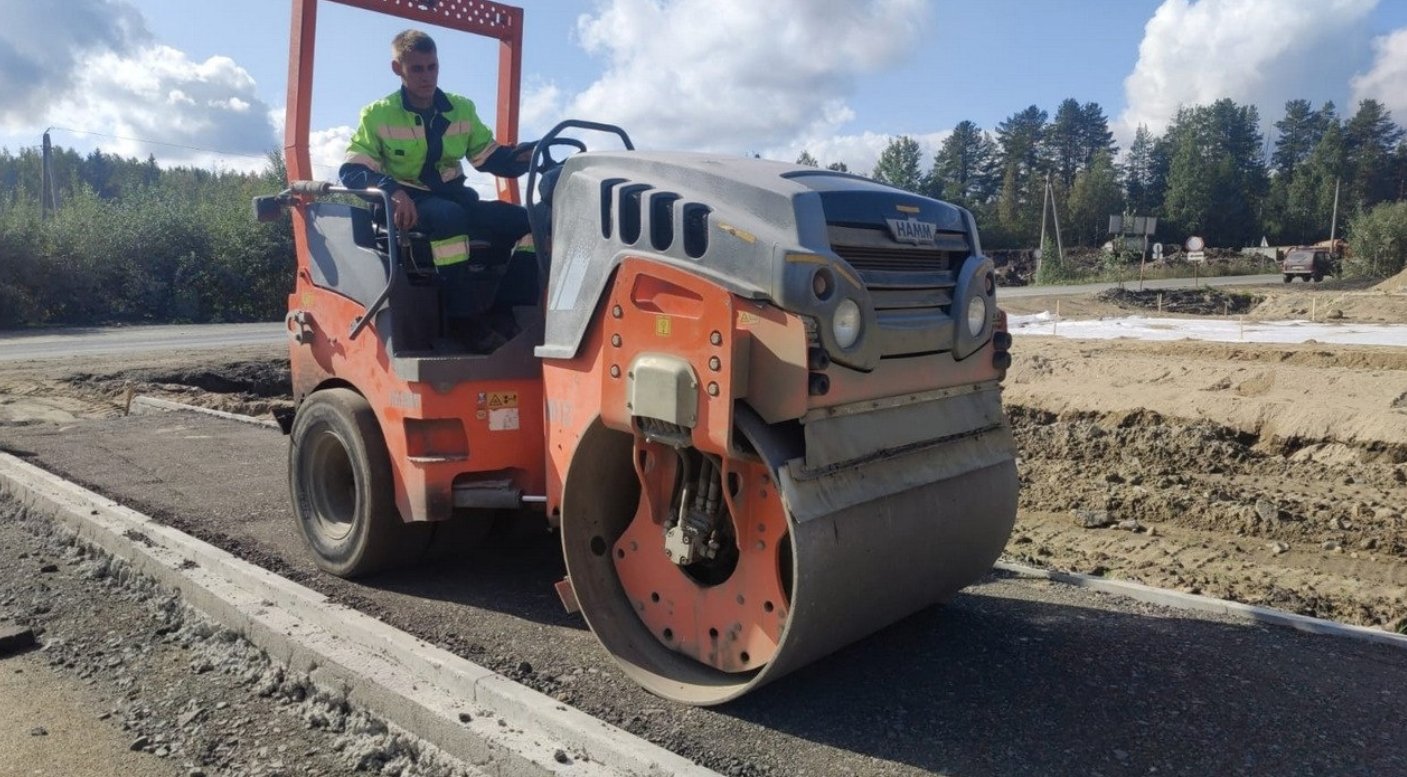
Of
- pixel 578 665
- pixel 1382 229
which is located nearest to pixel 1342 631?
pixel 578 665

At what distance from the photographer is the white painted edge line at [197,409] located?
9786mm

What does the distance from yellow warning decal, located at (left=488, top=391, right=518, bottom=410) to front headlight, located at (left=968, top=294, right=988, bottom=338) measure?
1890mm

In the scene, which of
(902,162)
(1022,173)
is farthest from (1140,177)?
(902,162)

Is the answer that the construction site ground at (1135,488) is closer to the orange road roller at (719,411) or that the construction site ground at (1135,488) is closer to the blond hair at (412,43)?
the orange road roller at (719,411)

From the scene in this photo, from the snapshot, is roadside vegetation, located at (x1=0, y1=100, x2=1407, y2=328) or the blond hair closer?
the blond hair

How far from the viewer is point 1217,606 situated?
A: 4.68 metres

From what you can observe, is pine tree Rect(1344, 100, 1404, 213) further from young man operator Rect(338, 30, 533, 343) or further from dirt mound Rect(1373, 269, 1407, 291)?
young man operator Rect(338, 30, 533, 343)

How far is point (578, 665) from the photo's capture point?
3.97 m

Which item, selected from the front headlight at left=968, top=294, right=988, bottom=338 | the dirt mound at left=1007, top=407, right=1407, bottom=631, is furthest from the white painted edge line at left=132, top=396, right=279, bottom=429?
the front headlight at left=968, top=294, right=988, bottom=338

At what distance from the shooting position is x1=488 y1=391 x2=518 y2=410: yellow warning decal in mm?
4469

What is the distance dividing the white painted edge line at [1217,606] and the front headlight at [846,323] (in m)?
2.43

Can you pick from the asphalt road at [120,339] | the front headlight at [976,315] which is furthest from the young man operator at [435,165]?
the asphalt road at [120,339]

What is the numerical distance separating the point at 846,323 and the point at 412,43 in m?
2.77

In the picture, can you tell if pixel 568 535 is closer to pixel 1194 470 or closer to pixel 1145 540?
pixel 1145 540
